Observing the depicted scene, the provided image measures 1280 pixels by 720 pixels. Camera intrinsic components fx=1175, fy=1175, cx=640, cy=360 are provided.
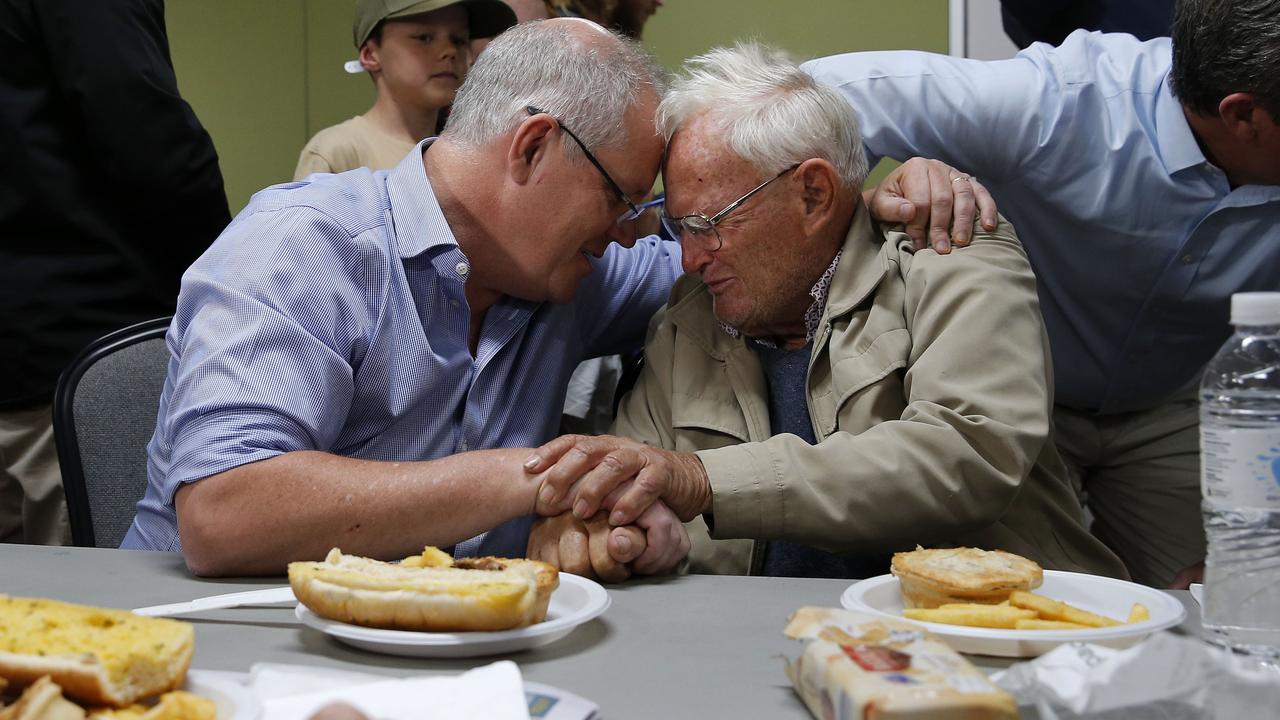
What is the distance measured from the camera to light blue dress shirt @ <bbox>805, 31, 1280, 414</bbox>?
2107 millimetres

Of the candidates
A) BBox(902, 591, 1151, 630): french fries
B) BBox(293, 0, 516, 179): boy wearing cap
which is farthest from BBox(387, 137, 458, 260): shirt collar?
BBox(293, 0, 516, 179): boy wearing cap

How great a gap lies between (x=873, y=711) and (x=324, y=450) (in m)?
1.06

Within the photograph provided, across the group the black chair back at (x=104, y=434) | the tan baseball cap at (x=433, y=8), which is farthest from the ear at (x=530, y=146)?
the tan baseball cap at (x=433, y=8)

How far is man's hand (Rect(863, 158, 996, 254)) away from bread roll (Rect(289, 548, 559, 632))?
97cm

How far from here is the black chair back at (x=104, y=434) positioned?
1.90 meters

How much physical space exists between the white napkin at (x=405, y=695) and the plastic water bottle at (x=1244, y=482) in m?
0.65

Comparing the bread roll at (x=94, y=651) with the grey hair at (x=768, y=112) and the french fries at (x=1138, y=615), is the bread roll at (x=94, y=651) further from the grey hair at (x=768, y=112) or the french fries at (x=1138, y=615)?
the grey hair at (x=768, y=112)

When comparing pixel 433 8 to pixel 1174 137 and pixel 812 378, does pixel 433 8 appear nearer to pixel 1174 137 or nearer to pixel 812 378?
pixel 812 378

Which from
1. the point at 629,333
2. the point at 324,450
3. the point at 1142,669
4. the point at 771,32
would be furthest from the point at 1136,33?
the point at 1142,669

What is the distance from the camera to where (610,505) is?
4.99 ft

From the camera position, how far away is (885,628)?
936mm

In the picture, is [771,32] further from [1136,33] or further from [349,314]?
[349,314]

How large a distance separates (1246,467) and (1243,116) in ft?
3.91

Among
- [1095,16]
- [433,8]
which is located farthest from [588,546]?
[1095,16]
